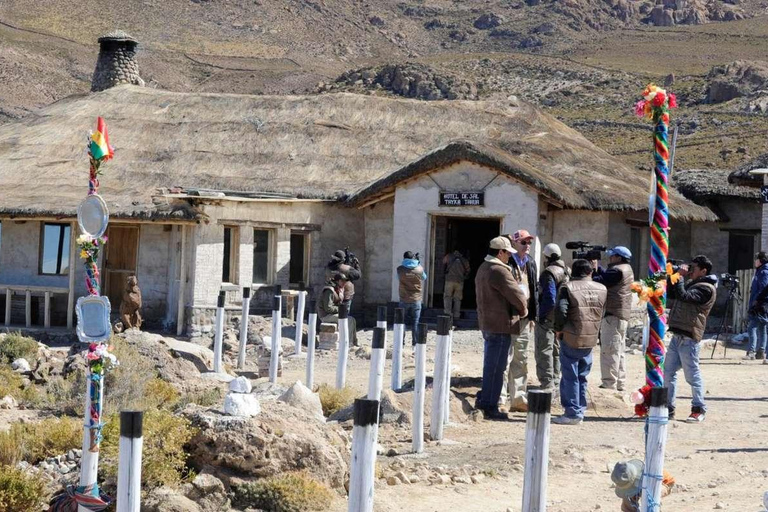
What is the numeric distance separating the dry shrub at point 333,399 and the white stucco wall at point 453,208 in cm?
872

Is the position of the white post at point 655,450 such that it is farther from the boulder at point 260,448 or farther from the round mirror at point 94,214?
the round mirror at point 94,214

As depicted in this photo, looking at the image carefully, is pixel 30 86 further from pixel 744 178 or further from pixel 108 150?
pixel 108 150

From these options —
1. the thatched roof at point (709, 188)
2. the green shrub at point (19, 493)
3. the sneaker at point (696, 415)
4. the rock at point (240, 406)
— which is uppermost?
the thatched roof at point (709, 188)

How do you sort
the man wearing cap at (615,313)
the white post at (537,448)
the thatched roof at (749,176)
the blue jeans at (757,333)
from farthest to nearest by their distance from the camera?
1. the thatched roof at (749,176)
2. the blue jeans at (757,333)
3. the man wearing cap at (615,313)
4. the white post at (537,448)

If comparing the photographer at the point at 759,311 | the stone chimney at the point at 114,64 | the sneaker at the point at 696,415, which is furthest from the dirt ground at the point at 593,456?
the stone chimney at the point at 114,64

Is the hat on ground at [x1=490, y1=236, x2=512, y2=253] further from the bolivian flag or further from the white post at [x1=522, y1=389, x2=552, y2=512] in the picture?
the white post at [x1=522, y1=389, x2=552, y2=512]

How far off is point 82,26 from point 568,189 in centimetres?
6756

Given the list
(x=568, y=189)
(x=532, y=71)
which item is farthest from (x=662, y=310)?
(x=532, y=71)

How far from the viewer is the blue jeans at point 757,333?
18.3 m

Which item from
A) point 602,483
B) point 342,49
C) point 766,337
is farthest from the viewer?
point 342,49

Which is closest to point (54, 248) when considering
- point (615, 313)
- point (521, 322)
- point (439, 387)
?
point (615, 313)

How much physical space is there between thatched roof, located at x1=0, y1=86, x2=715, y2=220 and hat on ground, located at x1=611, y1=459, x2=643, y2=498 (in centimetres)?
1381

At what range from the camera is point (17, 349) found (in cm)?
1689

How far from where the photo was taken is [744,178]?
22.4m
